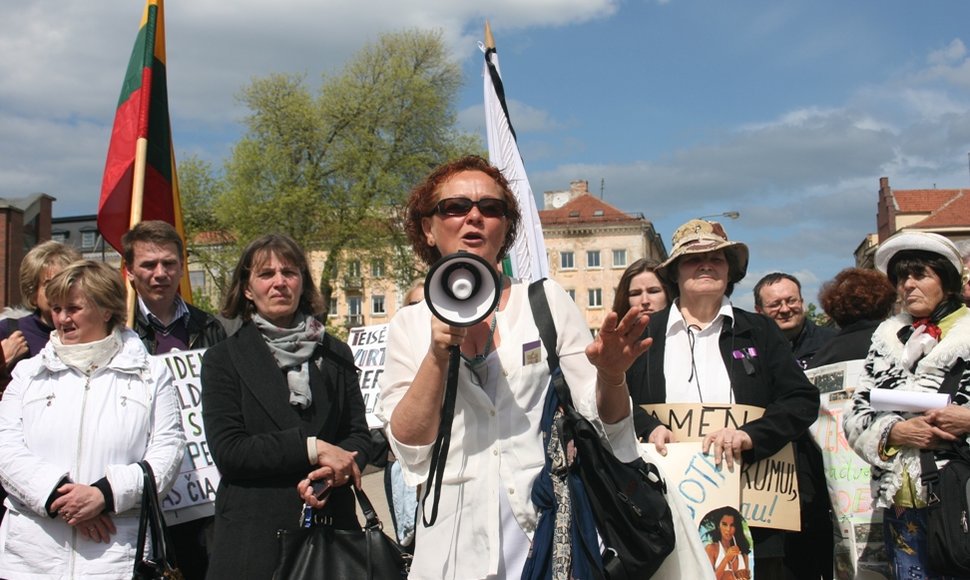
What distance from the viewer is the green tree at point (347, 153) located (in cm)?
3816

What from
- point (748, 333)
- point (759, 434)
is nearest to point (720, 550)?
point (759, 434)

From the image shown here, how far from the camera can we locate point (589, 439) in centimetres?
254

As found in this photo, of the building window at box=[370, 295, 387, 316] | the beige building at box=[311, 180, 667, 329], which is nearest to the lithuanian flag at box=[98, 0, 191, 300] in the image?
the beige building at box=[311, 180, 667, 329]

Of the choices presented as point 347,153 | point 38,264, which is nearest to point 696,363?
point 38,264

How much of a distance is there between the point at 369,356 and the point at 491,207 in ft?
18.8

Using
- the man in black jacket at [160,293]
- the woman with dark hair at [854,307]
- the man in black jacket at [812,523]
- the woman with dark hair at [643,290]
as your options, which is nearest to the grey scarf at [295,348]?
the man in black jacket at [160,293]

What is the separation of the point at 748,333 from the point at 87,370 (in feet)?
9.97

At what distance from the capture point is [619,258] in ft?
264

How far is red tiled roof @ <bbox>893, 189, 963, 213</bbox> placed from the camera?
245 feet

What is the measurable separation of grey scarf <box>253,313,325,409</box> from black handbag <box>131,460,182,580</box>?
0.70 meters

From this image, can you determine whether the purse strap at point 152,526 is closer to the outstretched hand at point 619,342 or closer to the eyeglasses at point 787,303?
the outstretched hand at point 619,342

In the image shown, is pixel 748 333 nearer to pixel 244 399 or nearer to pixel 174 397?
pixel 244 399

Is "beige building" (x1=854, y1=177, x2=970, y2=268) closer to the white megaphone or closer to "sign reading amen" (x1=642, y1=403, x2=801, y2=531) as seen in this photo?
"sign reading amen" (x1=642, y1=403, x2=801, y2=531)

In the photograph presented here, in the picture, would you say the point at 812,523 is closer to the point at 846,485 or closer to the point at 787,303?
the point at 846,485
